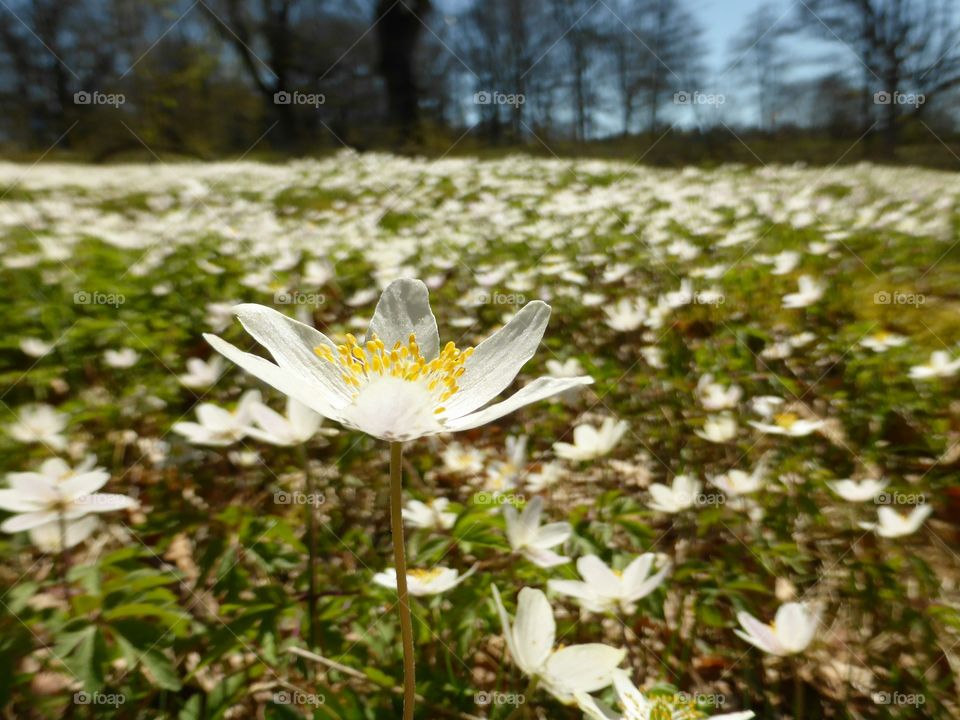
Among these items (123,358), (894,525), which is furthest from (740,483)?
(123,358)

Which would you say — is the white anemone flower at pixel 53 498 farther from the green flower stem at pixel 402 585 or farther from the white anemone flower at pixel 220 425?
the green flower stem at pixel 402 585

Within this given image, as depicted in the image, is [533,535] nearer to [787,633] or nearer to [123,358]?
[787,633]

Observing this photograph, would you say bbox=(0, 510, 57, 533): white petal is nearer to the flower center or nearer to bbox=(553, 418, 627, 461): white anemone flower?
the flower center

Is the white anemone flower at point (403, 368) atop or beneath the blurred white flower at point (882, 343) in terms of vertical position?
atop

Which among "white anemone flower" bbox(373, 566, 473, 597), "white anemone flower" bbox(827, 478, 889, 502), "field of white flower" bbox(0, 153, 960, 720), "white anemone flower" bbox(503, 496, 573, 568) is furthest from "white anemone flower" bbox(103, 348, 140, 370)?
"white anemone flower" bbox(827, 478, 889, 502)

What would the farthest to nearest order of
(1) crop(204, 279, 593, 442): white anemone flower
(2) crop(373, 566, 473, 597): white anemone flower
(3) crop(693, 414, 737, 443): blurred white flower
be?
(3) crop(693, 414, 737, 443): blurred white flower < (2) crop(373, 566, 473, 597): white anemone flower < (1) crop(204, 279, 593, 442): white anemone flower

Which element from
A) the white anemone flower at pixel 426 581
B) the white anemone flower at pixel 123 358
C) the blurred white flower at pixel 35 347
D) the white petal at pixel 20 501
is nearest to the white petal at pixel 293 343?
the white anemone flower at pixel 426 581
